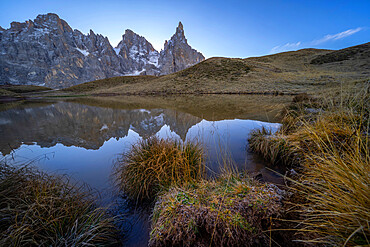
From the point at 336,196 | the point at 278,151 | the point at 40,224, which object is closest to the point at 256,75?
the point at 278,151

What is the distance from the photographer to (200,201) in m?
1.79

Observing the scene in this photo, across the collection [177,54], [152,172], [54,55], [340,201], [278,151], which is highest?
[54,55]

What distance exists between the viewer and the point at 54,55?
540 feet

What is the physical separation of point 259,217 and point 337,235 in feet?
2.27

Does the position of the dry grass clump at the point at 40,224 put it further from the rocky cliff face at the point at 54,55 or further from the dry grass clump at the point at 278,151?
the rocky cliff face at the point at 54,55

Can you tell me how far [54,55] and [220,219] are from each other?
776 ft

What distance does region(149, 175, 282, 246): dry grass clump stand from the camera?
156 cm

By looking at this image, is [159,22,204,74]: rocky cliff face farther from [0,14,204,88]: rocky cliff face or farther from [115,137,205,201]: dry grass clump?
[115,137,205,201]: dry grass clump

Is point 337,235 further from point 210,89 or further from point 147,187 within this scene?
point 210,89

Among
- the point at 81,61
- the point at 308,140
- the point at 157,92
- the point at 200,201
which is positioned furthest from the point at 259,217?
the point at 81,61

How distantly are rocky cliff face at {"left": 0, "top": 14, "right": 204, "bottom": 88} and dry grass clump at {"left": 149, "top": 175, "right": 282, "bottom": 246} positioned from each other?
180 meters

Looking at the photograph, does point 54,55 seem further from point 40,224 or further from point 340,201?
point 340,201

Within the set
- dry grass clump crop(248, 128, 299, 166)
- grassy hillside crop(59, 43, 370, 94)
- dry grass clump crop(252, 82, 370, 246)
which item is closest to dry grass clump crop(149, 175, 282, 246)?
dry grass clump crop(252, 82, 370, 246)

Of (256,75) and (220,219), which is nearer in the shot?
(220,219)
